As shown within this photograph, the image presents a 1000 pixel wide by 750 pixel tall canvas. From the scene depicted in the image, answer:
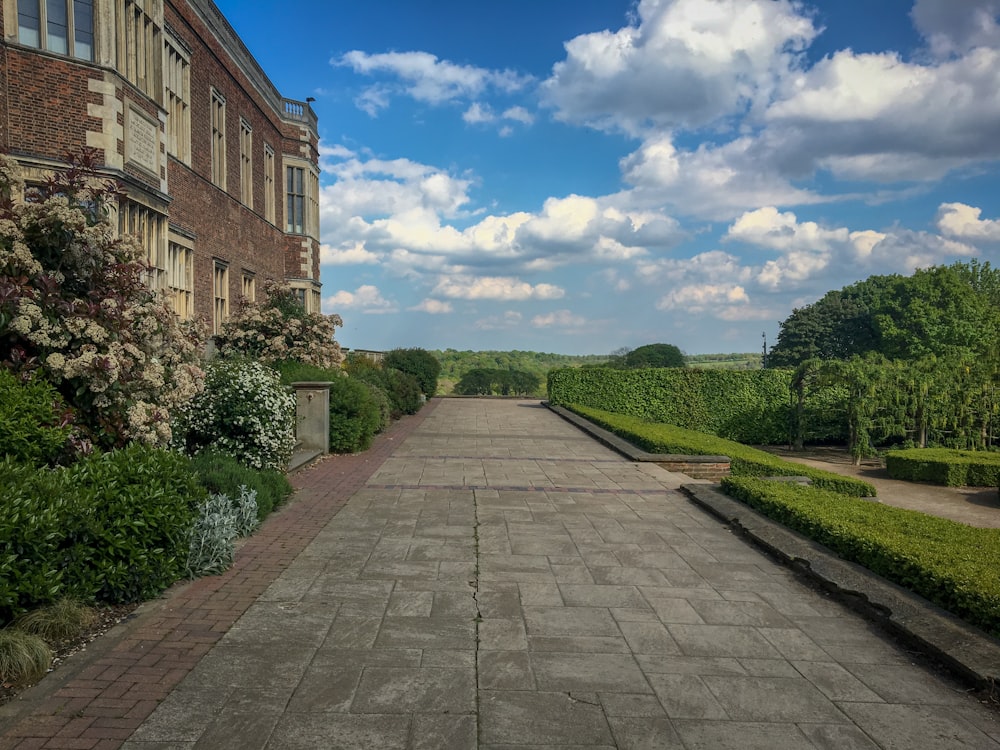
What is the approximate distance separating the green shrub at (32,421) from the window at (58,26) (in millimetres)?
6896

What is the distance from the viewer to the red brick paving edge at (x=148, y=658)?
3.03 metres

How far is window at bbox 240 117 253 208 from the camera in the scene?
66.2 ft

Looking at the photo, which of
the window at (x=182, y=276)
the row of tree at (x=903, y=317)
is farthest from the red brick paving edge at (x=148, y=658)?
the row of tree at (x=903, y=317)

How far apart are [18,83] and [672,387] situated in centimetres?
2013

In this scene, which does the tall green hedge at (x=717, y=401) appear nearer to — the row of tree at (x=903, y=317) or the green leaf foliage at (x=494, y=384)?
the row of tree at (x=903, y=317)

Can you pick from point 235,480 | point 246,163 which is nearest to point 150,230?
point 235,480

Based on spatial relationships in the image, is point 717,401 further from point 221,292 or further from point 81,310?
point 81,310

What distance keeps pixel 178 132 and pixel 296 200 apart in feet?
28.2

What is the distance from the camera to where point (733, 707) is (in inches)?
134

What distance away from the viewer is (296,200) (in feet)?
79.9

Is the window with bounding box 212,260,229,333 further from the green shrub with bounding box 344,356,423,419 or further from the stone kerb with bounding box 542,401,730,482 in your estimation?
the stone kerb with bounding box 542,401,730,482

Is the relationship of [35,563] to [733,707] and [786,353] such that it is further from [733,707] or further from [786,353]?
[786,353]

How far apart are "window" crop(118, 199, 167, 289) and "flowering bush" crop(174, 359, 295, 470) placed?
3184 millimetres

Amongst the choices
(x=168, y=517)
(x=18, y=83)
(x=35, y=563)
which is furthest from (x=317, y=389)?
(x=35, y=563)
